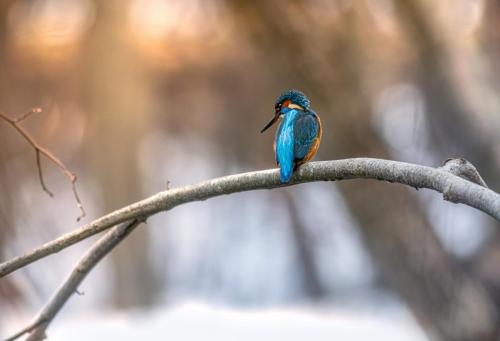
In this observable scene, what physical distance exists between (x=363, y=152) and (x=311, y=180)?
1.66 metres

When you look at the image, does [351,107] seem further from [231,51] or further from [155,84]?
[155,84]

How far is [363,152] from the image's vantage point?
2477mm

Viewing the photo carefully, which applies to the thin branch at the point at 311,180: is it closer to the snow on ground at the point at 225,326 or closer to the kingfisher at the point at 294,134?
the kingfisher at the point at 294,134

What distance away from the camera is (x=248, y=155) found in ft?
13.6

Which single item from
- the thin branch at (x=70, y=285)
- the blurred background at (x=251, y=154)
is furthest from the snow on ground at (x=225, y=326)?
the thin branch at (x=70, y=285)

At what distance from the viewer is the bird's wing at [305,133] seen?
907 mm

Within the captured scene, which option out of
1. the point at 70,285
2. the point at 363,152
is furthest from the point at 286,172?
the point at 363,152

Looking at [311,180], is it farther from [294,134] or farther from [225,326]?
[225,326]

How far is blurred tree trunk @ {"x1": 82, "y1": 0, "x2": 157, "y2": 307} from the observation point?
367cm

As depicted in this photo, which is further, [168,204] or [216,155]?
[216,155]

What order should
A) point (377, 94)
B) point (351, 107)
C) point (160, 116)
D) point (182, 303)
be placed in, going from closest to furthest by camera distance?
1. point (351, 107)
2. point (377, 94)
3. point (182, 303)
4. point (160, 116)

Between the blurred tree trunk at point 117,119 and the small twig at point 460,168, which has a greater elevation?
the blurred tree trunk at point 117,119

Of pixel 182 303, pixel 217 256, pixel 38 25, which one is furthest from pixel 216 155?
pixel 38 25

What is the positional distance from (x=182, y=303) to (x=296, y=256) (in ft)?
2.82
